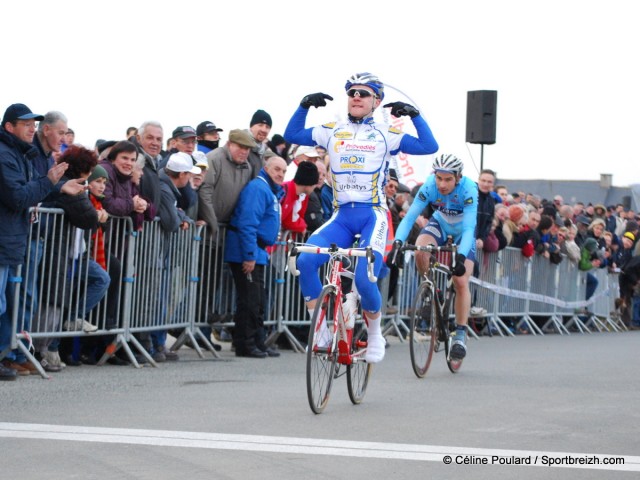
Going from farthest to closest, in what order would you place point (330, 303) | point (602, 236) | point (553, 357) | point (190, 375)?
point (602, 236) < point (553, 357) < point (190, 375) < point (330, 303)

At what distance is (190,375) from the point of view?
11.6 metres

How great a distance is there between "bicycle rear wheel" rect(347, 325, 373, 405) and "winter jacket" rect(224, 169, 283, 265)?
3.95 meters

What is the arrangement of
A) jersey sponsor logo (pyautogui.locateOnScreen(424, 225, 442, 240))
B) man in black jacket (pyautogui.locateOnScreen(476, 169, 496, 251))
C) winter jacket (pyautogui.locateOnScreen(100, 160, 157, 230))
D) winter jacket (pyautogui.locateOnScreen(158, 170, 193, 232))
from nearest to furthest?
winter jacket (pyautogui.locateOnScreen(100, 160, 157, 230)) → jersey sponsor logo (pyautogui.locateOnScreen(424, 225, 442, 240)) → winter jacket (pyautogui.locateOnScreen(158, 170, 193, 232)) → man in black jacket (pyautogui.locateOnScreen(476, 169, 496, 251))

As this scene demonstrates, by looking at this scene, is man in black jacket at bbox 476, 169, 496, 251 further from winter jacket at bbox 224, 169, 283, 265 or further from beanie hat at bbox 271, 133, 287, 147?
winter jacket at bbox 224, 169, 283, 265

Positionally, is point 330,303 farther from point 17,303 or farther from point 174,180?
point 174,180

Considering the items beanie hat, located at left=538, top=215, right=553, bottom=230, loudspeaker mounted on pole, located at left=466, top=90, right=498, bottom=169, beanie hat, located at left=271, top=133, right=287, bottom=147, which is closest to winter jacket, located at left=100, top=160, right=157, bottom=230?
beanie hat, located at left=271, top=133, right=287, bottom=147

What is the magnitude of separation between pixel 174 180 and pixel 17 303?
2.93 meters

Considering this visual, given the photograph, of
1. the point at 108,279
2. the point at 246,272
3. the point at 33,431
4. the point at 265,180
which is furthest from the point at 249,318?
the point at 33,431

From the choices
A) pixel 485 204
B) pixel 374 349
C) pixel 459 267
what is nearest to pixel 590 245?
pixel 485 204

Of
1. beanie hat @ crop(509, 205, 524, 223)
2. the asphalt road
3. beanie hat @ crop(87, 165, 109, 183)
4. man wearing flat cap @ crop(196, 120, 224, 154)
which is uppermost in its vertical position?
man wearing flat cap @ crop(196, 120, 224, 154)

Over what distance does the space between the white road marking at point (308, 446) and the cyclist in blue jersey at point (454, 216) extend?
466cm

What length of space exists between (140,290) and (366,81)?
12.2ft

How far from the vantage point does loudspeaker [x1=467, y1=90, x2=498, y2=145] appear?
80.1 feet

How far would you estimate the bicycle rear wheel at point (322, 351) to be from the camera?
8.68 meters
